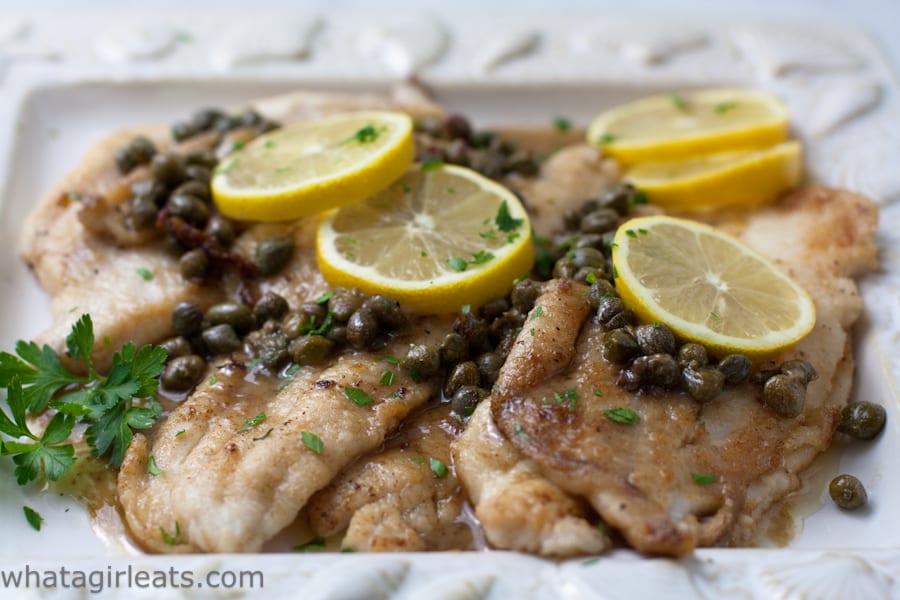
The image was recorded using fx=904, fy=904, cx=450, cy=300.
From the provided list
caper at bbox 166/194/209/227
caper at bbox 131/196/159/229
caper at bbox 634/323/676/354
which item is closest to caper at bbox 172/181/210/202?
caper at bbox 166/194/209/227

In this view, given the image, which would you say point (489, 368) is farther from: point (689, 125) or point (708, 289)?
point (689, 125)

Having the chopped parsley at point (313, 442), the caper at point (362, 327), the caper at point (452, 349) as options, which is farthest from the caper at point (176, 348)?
the caper at point (452, 349)

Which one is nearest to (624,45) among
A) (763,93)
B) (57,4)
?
(763,93)

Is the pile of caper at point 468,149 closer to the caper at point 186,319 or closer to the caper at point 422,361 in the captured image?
the caper at point 422,361

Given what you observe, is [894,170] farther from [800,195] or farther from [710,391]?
[710,391]

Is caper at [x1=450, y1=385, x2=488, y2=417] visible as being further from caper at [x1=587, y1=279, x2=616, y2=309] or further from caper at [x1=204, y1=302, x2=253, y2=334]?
caper at [x1=204, y1=302, x2=253, y2=334]

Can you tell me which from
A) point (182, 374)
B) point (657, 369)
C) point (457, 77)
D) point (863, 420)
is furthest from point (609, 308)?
point (457, 77)
